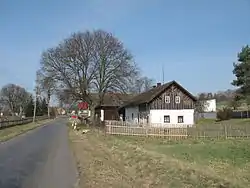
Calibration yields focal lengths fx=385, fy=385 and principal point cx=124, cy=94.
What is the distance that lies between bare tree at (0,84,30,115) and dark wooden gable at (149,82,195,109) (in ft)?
295

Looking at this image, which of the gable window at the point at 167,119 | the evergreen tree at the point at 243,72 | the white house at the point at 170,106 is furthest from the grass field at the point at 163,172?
the evergreen tree at the point at 243,72

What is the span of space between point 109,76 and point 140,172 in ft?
141

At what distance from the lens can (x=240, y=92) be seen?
204 feet

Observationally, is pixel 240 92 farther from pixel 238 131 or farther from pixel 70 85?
pixel 238 131

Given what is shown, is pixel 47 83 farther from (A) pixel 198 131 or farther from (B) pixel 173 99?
(A) pixel 198 131

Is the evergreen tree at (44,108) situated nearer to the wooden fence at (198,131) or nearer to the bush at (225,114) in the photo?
the bush at (225,114)

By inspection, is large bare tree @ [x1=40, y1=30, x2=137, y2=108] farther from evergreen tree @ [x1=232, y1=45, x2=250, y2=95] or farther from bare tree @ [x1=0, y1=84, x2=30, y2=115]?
bare tree @ [x1=0, y1=84, x2=30, y2=115]

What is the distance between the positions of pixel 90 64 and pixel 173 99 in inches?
529

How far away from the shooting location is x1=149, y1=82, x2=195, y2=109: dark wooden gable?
48.6 m

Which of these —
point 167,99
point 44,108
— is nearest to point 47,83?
point 167,99

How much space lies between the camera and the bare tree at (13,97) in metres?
131

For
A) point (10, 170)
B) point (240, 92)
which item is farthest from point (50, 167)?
point (240, 92)

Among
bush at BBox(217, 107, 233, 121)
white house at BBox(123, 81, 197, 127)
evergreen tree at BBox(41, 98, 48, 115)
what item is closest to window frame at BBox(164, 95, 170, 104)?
white house at BBox(123, 81, 197, 127)

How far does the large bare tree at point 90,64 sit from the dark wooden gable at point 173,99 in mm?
7358
